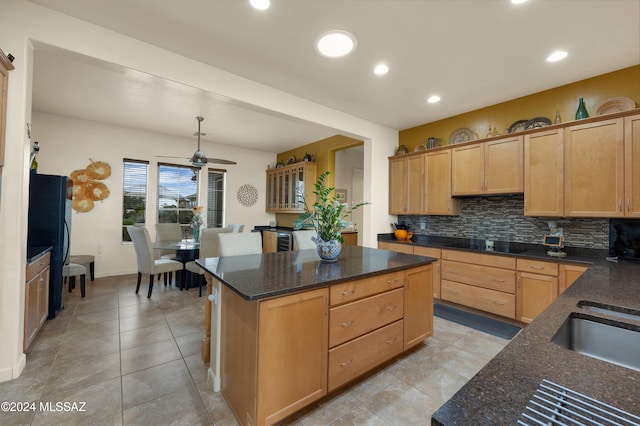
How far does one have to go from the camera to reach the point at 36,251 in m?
2.53

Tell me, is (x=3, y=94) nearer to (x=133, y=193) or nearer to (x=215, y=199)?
(x=133, y=193)

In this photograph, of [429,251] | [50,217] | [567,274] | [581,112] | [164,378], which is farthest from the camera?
[429,251]

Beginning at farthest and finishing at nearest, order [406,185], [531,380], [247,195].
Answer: [247,195] < [406,185] < [531,380]

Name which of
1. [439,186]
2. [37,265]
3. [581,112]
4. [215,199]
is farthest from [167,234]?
[581,112]

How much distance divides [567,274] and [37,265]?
4.96 m

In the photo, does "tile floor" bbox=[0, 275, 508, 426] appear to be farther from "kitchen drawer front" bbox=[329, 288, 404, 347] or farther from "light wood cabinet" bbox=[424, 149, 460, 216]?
"light wood cabinet" bbox=[424, 149, 460, 216]

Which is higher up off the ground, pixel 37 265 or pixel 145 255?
pixel 37 265

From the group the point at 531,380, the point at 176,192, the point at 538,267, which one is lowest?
the point at 538,267

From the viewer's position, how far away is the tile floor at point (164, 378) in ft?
5.41

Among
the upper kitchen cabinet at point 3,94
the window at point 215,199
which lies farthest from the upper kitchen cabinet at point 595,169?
the window at point 215,199

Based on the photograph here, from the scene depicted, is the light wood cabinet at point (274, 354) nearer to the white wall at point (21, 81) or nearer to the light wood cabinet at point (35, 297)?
the white wall at point (21, 81)

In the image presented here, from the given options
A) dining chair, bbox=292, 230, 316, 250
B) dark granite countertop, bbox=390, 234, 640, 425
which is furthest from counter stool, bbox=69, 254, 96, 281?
dark granite countertop, bbox=390, 234, 640, 425

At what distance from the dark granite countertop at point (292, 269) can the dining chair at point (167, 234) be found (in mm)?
3272

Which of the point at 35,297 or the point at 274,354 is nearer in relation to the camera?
the point at 274,354
